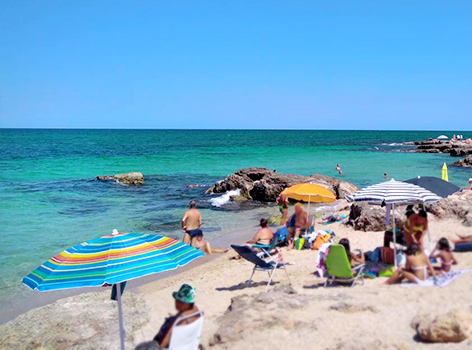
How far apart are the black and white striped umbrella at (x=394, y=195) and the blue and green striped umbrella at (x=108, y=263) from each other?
418 cm

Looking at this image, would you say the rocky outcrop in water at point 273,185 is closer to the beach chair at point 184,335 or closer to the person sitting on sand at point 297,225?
the person sitting on sand at point 297,225

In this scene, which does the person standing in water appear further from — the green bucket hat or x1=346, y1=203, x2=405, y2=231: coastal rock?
the green bucket hat

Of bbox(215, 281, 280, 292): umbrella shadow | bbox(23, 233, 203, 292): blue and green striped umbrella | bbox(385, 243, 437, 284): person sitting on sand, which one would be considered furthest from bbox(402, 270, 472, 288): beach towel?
bbox(23, 233, 203, 292): blue and green striped umbrella

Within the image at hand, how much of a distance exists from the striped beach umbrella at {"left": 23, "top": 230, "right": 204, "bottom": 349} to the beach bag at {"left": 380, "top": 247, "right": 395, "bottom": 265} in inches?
178

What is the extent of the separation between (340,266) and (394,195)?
6.18 ft

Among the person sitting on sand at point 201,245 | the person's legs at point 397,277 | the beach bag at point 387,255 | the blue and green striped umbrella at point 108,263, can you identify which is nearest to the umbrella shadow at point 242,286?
the beach bag at point 387,255

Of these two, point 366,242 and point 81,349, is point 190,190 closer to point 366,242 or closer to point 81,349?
point 366,242

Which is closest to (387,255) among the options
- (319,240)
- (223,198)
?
(319,240)

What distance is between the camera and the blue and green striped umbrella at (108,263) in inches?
200

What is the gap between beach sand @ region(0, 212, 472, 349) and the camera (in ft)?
18.4

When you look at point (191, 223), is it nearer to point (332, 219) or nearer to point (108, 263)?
point (332, 219)

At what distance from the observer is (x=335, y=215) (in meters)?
14.3

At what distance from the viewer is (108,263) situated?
521 centimetres

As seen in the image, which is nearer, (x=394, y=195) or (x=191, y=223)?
(x=394, y=195)
